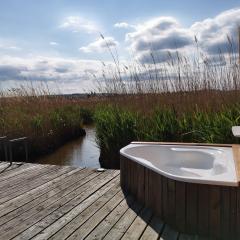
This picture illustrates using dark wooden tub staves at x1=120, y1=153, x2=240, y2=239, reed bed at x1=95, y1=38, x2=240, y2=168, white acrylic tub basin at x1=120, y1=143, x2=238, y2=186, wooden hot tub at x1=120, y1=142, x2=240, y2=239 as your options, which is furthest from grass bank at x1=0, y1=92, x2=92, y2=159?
dark wooden tub staves at x1=120, y1=153, x2=240, y2=239

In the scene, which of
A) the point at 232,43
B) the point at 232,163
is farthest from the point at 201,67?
the point at 232,163

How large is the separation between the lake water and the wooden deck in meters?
1.29

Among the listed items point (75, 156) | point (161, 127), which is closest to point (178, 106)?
point (161, 127)

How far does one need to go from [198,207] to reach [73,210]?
1079 millimetres

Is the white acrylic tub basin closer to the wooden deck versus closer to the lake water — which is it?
the wooden deck

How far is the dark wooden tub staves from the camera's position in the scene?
223 centimetres

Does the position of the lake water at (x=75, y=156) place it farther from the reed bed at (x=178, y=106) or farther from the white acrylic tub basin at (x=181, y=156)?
the white acrylic tub basin at (x=181, y=156)

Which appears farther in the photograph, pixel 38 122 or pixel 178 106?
pixel 38 122

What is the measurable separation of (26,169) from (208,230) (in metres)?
2.84

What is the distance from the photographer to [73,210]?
2.86 meters

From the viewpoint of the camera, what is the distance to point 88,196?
323cm

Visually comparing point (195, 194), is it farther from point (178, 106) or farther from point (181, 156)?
point (178, 106)

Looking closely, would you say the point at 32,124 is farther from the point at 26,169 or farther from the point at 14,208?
the point at 14,208

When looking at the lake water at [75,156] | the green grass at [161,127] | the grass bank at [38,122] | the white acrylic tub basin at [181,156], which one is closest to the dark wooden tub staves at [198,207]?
the white acrylic tub basin at [181,156]
